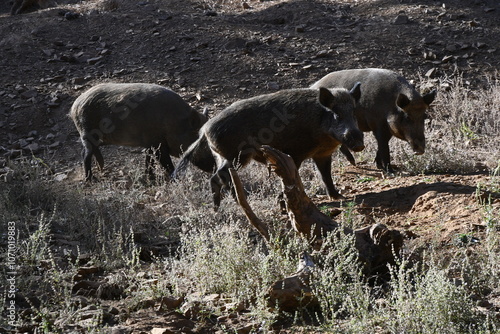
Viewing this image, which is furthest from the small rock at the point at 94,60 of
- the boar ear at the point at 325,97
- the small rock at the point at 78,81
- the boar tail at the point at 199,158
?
the boar ear at the point at 325,97

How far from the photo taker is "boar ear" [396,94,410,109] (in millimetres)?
8188

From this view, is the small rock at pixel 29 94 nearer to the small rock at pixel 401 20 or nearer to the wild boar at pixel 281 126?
the wild boar at pixel 281 126

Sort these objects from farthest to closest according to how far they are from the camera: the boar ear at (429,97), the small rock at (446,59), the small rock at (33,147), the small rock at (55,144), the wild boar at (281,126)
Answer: the small rock at (446,59)
the small rock at (55,144)
the small rock at (33,147)
the boar ear at (429,97)
the wild boar at (281,126)

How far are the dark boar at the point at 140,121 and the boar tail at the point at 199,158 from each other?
1.34m

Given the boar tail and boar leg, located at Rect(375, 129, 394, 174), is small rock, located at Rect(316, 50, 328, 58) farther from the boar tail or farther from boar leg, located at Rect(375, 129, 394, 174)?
the boar tail

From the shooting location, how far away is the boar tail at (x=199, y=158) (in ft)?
25.4

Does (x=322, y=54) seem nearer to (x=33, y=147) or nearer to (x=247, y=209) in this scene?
(x=33, y=147)

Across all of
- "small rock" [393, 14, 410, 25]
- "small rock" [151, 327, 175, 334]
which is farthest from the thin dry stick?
"small rock" [393, 14, 410, 25]

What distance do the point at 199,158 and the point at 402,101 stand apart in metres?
2.59

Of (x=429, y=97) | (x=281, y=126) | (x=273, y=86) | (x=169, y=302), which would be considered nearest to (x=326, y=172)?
(x=281, y=126)

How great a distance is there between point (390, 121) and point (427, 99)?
1.74 ft

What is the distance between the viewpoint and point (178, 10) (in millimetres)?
15461

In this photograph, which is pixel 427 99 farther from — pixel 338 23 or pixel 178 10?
pixel 178 10

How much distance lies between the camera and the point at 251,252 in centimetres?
520
